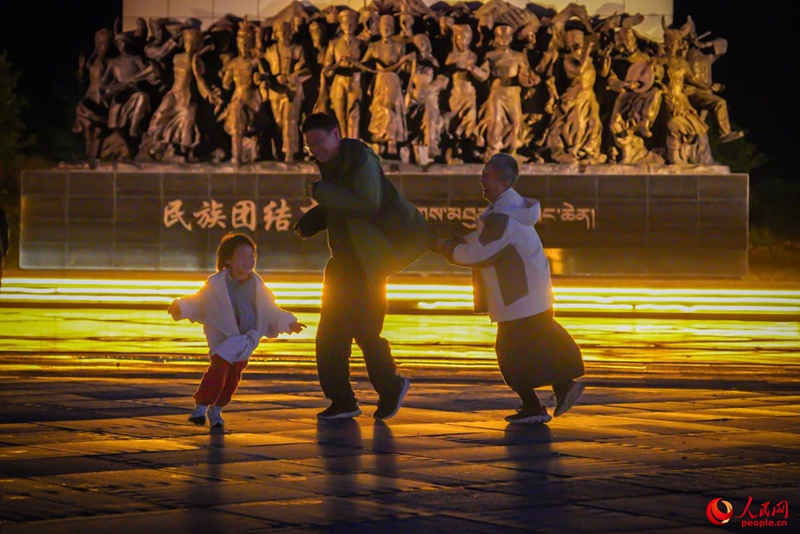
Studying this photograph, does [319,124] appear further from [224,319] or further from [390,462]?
Result: [390,462]

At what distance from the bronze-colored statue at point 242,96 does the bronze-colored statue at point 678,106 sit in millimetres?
8502

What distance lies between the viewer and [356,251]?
904 cm

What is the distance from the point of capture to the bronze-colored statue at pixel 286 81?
3288 centimetres

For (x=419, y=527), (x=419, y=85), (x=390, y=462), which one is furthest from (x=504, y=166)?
(x=419, y=85)

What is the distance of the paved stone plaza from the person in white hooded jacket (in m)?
0.24

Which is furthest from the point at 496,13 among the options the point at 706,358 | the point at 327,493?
the point at 327,493

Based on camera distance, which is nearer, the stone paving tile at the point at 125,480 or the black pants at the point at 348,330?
the stone paving tile at the point at 125,480

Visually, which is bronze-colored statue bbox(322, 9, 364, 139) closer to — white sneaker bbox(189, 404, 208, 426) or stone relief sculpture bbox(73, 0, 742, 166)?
stone relief sculpture bbox(73, 0, 742, 166)

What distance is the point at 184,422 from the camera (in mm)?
9031

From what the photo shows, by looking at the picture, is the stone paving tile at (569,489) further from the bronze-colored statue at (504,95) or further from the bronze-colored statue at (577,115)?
the bronze-colored statue at (577,115)

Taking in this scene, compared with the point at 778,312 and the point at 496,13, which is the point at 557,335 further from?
the point at 496,13

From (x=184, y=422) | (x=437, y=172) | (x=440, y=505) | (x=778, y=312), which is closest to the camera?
(x=440, y=505)

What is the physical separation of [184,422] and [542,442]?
210cm

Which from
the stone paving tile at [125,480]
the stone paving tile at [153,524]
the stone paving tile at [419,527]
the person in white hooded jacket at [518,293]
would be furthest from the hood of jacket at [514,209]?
the stone paving tile at [153,524]
